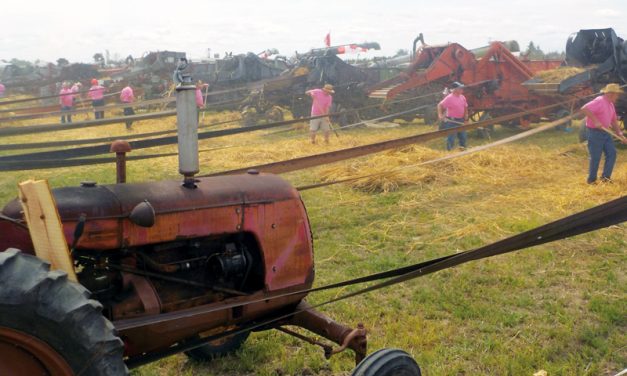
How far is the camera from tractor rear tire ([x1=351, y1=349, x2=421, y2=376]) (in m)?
2.81

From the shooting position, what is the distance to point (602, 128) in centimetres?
820

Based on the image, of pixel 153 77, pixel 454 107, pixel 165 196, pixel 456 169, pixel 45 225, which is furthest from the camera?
pixel 153 77

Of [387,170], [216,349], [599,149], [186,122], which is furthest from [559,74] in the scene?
[186,122]

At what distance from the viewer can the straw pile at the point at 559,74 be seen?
43.4ft

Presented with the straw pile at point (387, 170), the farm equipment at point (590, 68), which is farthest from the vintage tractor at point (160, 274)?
the farm equipment at point (590, 68)

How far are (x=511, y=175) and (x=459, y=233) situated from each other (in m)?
3.48

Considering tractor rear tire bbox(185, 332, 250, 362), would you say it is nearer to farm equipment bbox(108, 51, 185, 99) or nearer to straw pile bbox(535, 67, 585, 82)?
straw pile bbox(535, 67, 585, 82)

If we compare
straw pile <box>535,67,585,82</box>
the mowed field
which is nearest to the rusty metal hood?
the mowed field

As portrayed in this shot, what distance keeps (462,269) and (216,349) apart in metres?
2.55

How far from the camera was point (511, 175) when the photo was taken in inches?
369

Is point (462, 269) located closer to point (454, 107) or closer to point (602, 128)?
point (602, 128)

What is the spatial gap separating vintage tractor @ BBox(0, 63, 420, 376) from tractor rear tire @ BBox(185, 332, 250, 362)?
21.7 inches

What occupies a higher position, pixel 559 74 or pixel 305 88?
pixel 559 74

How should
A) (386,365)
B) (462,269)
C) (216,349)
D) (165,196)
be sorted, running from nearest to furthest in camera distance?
(165,196) → (386,365) → (216,349) → (462,269)
